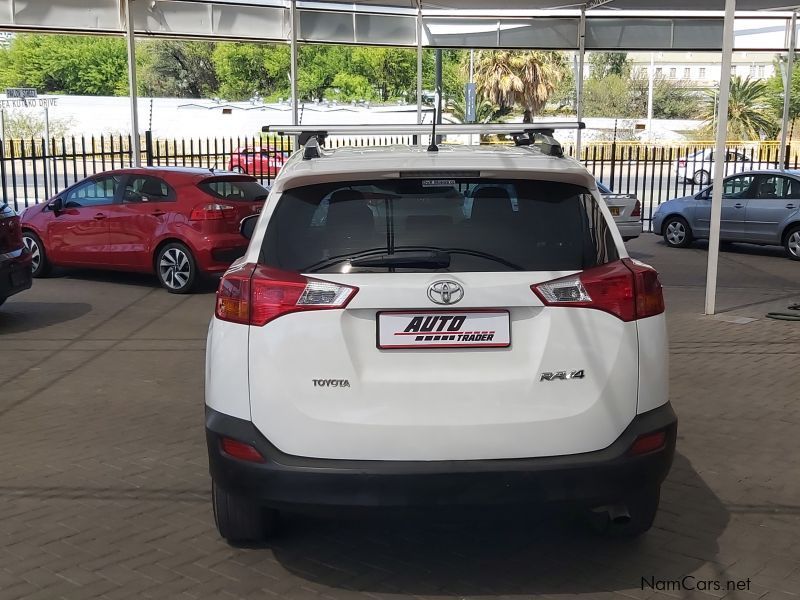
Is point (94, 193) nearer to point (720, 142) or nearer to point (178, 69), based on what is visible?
point (720, 142)

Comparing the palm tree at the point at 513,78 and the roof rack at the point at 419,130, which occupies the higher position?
the palm tree at the point at 513,78

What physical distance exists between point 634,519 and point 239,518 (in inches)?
68.5

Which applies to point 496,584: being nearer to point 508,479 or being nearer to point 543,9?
point 508,479

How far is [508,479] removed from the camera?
3.50 m

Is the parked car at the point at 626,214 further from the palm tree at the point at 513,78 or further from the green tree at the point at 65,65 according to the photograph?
the green tree at the point at 65,65

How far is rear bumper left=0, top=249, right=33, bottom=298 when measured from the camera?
31.9 ft

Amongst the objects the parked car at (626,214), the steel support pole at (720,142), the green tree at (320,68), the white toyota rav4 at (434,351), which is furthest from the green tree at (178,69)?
the white toyota rav4 at (434,351)

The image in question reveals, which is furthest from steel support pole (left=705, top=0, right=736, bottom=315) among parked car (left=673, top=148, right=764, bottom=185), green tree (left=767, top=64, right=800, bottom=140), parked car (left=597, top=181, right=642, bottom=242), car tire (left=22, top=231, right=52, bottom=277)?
green tree (left=767, top=64, right=800, bottom=140)

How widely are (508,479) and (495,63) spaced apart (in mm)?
60340

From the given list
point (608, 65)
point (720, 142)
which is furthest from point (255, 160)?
point (608, 65)

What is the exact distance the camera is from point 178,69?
86062 millimetres

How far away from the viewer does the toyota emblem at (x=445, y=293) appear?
352cm

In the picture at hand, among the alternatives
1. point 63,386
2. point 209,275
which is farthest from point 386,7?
point 63,386

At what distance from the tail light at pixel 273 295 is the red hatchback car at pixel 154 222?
8.33 m
